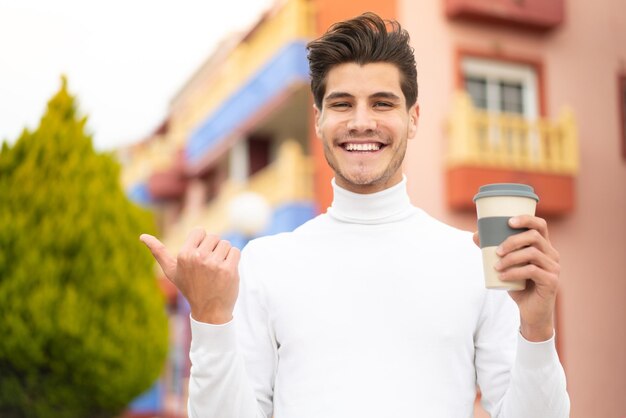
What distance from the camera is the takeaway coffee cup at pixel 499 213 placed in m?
1.94

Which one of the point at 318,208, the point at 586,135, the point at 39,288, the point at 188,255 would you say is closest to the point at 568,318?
the point at 586,135

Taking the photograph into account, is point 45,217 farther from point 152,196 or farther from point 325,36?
point 152,196

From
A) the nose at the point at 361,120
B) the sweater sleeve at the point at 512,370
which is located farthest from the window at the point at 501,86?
the sweater sleeve at the point at 512,370

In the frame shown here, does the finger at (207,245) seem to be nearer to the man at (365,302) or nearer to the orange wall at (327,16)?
the man at (365,302)

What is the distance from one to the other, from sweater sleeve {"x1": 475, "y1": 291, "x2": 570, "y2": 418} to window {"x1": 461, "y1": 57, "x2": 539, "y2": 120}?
9015 mm

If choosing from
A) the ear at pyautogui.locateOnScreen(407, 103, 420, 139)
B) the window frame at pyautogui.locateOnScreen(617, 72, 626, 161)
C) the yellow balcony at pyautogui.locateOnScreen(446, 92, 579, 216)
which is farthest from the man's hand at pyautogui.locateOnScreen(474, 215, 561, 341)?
the window frame at pyautogui.locateOnScreen(617, 72, 626, 161)

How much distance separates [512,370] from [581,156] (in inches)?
386

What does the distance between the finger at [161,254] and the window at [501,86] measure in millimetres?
9443

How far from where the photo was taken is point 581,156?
1138 cm

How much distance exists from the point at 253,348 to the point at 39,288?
24.4 feet

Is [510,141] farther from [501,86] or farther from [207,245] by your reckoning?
[207,245]

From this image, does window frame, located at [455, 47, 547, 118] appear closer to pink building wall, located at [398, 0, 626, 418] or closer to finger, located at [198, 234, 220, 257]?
pink building wall, located at [398, 0, 626, 418]

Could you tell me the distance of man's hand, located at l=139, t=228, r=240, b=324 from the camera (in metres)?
2.04

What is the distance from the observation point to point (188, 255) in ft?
6.64
